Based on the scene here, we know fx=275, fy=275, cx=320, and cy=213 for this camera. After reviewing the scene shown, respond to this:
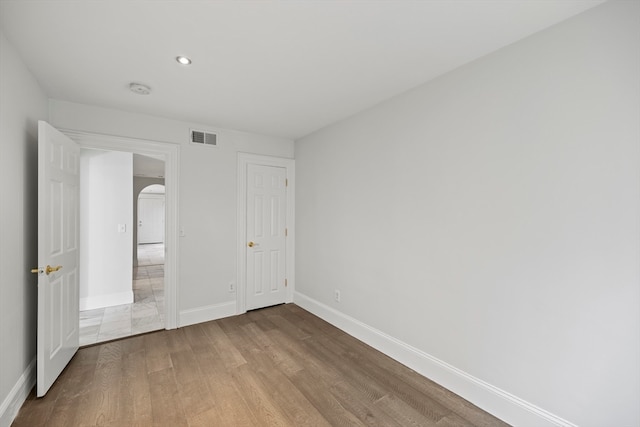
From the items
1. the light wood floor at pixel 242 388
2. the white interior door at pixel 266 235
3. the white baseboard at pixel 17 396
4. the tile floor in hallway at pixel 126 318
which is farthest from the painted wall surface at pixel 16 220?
the white interior door at pixel 266 235

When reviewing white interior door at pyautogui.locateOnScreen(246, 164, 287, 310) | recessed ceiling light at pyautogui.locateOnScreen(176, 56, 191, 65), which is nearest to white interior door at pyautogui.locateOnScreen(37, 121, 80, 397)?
recessed ceiling light at pyautogui.locateOnScreen(176, 56, 191, 65)

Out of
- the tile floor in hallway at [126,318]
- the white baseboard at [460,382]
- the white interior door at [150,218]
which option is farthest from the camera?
the white interior door at [150,218]

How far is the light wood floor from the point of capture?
189cm

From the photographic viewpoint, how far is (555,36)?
1670mm

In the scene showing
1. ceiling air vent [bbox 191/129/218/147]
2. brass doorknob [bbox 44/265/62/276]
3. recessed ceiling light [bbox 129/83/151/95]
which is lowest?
brass doorknob [bbox 44/265/62/276]

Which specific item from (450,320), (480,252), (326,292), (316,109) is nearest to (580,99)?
(480,252)

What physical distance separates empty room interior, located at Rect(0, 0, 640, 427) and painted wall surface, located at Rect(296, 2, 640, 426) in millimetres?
11

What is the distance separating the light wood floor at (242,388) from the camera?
74.3 inches

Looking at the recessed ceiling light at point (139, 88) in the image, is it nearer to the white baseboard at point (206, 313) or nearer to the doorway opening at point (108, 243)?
the doorway opening at point (108, 243)

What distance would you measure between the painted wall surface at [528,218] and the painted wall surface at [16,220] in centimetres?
288

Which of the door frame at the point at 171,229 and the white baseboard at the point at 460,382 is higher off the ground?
the door frame at the point at 171,229

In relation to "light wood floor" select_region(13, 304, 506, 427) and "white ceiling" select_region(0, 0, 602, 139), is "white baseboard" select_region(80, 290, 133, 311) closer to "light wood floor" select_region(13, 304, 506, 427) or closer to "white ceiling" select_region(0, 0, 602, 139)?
"light wood floor" select_region(13, 304, 506, 427)

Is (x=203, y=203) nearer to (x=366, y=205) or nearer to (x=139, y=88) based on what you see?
(x=139, y=88)

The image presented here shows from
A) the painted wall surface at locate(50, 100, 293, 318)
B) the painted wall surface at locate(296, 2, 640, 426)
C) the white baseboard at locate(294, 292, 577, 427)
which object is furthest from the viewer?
the painted wall surface at locate(50, 100, 293, 318)
